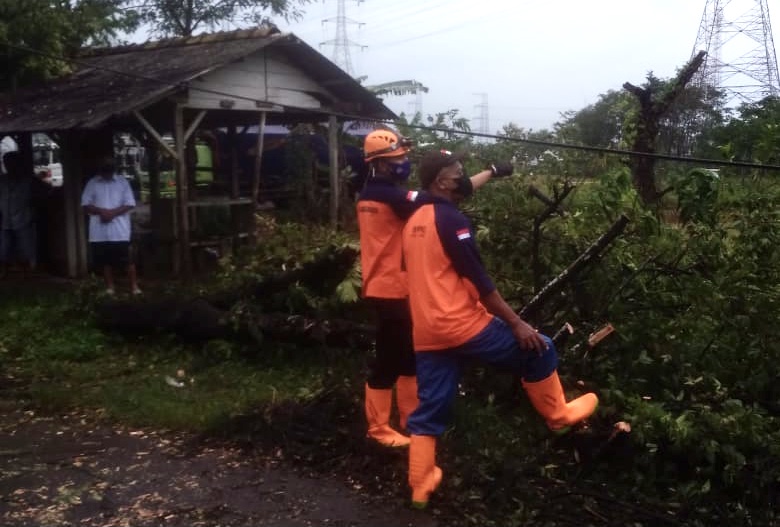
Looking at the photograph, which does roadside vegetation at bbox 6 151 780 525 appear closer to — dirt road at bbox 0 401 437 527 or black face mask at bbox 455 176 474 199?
dirt road at bbox 0 401 437 527

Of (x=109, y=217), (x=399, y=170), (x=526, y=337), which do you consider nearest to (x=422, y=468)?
(x=526, y=337)

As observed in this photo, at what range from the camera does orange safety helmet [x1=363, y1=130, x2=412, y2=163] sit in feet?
16.7

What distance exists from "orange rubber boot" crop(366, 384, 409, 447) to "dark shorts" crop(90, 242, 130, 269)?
537 centimetres

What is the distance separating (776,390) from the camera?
16.4ft

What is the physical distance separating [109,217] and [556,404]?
20.8 feet

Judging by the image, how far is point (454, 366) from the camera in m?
4.59

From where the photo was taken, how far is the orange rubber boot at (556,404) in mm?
4602

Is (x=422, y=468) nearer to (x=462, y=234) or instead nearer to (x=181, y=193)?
(x=462, y=234)

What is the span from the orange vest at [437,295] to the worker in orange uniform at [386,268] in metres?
0.54

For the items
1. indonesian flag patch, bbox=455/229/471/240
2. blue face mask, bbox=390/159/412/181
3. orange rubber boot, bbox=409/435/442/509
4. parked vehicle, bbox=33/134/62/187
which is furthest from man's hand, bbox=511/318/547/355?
parked vehicle, bbox=33/134/62/187

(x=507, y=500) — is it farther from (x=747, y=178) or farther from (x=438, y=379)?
(x=747, y=178)

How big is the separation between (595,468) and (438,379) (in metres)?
1.08

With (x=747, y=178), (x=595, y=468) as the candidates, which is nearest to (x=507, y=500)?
(x=595, y=468)

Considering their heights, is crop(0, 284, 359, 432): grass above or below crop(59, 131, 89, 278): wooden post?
below
